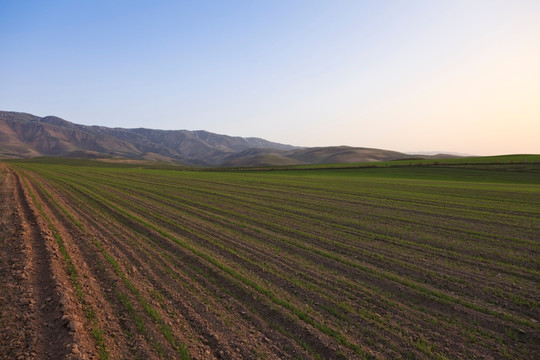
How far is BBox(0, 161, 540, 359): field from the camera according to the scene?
6004 mm

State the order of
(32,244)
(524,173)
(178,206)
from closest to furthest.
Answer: (32,244), (178,206), (524,173)

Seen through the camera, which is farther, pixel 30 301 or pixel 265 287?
pixel 265 287

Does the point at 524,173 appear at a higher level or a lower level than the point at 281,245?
higher

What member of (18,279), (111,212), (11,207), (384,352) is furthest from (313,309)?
(11,207)

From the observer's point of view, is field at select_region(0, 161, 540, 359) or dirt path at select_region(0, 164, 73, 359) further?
field at select_region(0, 161, 540, 359)

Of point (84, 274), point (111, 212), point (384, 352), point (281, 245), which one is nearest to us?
point (384, 352)

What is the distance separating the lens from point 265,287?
28.4ft

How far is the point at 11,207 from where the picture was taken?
17.7 m

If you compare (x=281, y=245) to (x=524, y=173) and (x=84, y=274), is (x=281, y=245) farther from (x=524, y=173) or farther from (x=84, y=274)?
(x=524, y=173)

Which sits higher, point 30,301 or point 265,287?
point 30,301

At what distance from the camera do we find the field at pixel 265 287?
6004 mm

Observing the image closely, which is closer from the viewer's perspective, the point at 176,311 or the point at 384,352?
the point at 384,352

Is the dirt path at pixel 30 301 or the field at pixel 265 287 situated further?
the field at pixel 265 287

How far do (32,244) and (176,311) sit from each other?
333 inches
